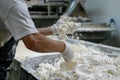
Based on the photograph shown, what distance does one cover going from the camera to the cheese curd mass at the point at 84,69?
1.47 m

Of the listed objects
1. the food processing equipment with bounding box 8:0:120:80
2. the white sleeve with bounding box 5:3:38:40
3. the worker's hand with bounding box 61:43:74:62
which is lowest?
the food processing equipment with bounding box 8:0:120:80

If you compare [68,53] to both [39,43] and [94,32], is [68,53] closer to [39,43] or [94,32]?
[39,43]

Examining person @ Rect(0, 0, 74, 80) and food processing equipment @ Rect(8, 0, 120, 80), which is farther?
food processing equipment @ Rect(8, 0, 120, 80)

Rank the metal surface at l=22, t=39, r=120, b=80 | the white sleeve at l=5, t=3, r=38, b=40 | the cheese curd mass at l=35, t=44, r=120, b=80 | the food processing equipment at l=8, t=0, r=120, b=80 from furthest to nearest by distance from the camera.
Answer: the food processing equipment at l=8, t=0, r=120, b=80 < the metal surface at l=22, t=39, r=120, b=80 < the cheese curd mass at l=35, t=44, r=120, b=80 < the white sleeve at l=5, t=3, r=38, b=40

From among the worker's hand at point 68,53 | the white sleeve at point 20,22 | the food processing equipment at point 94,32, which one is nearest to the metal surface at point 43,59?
the food processing equipment at point 94,32

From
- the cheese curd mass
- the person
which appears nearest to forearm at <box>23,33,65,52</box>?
the person

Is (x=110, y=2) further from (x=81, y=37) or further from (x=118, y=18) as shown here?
(x=81, y=37)

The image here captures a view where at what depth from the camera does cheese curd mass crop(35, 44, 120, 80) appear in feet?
4.82

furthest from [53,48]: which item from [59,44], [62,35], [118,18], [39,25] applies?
[39,25]

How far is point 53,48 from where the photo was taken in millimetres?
1374

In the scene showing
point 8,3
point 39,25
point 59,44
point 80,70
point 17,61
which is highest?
point 8,3

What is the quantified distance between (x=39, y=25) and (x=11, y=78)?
8.80ft

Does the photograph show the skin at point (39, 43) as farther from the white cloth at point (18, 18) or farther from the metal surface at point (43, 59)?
the metal surface at point (43, 59)

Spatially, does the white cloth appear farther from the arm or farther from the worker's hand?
the worker's hand
